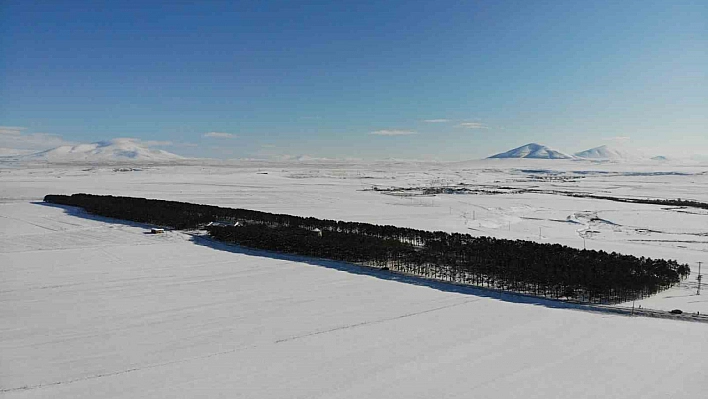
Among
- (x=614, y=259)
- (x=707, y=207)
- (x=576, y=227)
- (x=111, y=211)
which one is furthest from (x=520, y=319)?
(x=707, y=207)

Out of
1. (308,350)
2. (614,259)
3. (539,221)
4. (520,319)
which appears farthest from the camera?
(539,221)

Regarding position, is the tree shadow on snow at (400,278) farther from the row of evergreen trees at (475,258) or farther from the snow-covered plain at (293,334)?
the row of evergreen trees at (475,258)

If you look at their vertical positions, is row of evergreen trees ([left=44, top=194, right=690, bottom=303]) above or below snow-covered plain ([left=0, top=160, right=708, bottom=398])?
above

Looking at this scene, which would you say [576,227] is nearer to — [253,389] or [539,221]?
[539,221]

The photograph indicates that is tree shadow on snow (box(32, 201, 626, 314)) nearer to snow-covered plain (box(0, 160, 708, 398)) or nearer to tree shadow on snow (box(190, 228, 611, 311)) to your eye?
tree shadow on snow (box(190, 228, 611, 311))

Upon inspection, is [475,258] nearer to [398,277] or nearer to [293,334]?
[398,277]

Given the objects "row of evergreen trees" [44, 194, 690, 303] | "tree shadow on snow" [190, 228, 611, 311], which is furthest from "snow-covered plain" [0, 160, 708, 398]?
"row of evergreen trees" [44, 194, 690, 303]

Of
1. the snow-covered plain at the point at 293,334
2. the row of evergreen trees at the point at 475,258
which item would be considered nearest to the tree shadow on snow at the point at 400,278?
the snow-covered plain at the point at 293,334

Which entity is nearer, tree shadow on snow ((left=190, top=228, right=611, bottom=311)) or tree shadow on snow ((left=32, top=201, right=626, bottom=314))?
tree shadow on snow ((left=32, top=201, right=626, bottom=314))

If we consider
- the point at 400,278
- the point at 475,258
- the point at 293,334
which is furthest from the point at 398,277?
the point at 293,334
